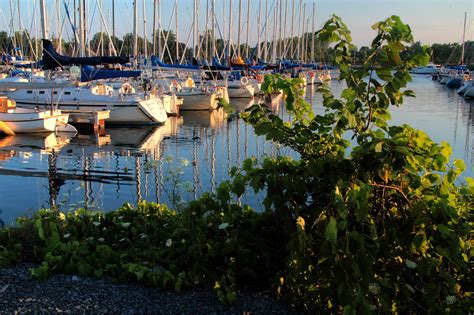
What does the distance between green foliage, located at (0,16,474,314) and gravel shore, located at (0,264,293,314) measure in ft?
0.41

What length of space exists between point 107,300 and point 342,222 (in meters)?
2.32

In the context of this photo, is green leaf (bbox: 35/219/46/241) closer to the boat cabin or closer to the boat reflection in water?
the boat reflection in water

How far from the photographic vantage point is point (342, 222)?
3.68m

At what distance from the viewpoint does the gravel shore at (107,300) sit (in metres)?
4.56

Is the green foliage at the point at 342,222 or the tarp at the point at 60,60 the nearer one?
the green foliage at the point at 342,222

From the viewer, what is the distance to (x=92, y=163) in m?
18.3

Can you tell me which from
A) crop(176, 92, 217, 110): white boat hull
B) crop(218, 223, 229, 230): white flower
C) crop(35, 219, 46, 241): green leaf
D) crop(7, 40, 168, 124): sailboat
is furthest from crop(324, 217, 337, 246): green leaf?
crop(176, 92, 217, 110): white boat hull

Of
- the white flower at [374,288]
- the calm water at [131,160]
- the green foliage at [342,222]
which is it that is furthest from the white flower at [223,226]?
the white flower at [374,288]

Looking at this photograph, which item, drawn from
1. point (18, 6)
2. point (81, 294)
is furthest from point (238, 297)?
point (18, 6)

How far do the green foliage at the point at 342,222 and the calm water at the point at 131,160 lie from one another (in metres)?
1.64

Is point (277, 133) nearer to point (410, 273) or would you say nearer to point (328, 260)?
point (328, 260)

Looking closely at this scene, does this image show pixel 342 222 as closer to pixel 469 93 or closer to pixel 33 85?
pixel 33 85

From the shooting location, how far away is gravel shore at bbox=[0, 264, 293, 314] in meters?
4.56

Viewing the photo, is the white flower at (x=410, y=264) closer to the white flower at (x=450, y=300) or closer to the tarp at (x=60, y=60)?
the white flower at (x=450, y=300)
